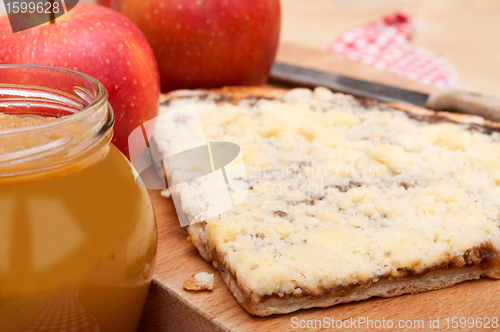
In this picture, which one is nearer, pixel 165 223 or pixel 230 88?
pixel 165 223

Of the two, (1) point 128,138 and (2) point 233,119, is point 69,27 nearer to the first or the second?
(1) point 128,138

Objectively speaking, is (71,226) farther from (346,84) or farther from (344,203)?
(346,84)

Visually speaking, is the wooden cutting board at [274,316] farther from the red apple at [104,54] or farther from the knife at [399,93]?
the knife at [399,93]

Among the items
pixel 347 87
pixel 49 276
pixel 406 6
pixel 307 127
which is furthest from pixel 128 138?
pixel 406 6

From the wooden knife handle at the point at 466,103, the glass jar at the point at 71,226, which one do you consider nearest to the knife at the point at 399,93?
the wooden knife handle at the point at 466,103

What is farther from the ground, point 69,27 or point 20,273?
point 69,27

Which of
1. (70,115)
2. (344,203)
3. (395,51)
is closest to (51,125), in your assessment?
(70,115)
